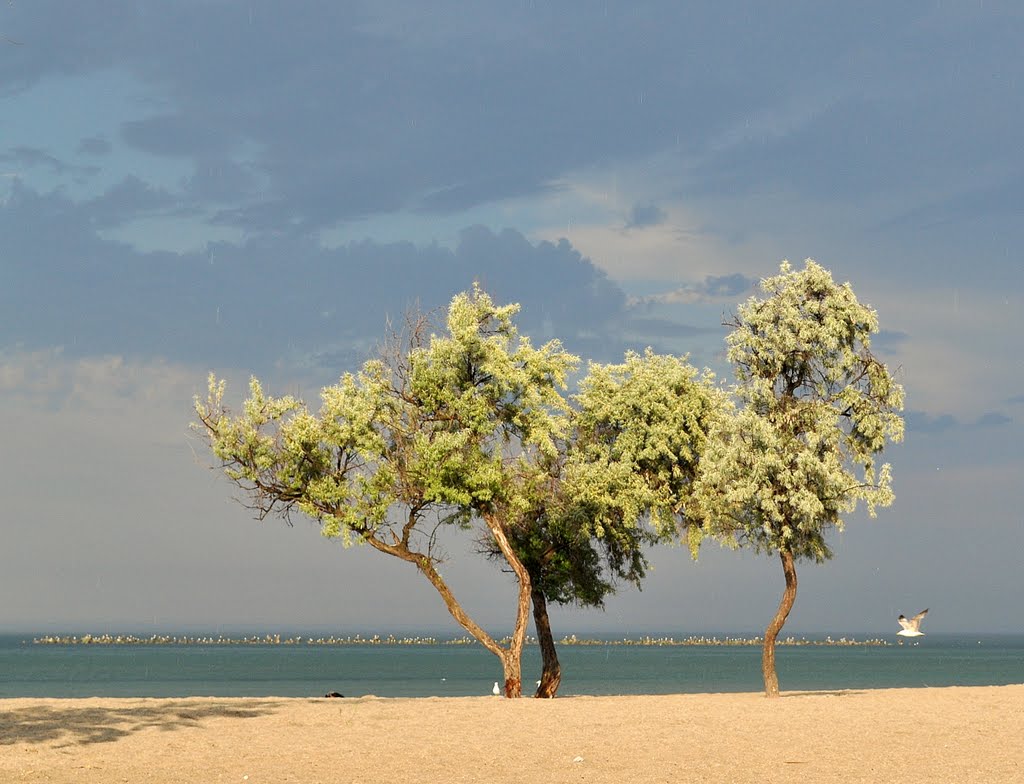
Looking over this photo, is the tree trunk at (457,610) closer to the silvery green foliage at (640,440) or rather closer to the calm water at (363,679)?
the silvery green foliage at (640,440)

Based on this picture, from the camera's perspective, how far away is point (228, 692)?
74.4 metres

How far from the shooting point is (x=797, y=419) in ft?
122

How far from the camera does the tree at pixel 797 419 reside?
119 feet

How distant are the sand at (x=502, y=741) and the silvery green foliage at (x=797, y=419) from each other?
20.2 ft

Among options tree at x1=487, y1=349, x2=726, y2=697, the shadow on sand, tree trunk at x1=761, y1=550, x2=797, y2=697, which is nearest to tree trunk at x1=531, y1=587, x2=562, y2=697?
tree at x1=487, y1=349, x2=726, y2=697

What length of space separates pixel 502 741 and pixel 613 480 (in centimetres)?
1707

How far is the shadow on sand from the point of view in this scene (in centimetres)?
2223

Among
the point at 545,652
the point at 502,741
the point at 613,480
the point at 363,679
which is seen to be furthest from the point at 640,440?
the point at 363,679

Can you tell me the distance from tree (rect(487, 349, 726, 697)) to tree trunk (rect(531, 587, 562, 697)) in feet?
0.12

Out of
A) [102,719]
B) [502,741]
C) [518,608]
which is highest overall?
[518,608]

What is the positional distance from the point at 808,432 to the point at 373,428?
13776mm

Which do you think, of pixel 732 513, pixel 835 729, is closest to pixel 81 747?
pixel 835 729

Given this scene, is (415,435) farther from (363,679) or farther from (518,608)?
(363,679)

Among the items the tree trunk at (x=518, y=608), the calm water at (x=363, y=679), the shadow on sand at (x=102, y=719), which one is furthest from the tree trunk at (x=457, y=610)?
the calm water at (x=363, y=679)
